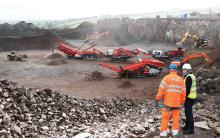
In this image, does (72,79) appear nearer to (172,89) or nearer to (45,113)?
(45,113)

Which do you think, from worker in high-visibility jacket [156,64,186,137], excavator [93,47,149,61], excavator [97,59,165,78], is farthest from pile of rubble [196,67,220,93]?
excavator [93,47,149,61]

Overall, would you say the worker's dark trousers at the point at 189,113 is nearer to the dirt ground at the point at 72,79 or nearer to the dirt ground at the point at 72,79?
the dirt ground at the point at 72,79

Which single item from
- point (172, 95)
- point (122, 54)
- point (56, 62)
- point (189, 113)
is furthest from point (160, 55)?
point (172, 95)

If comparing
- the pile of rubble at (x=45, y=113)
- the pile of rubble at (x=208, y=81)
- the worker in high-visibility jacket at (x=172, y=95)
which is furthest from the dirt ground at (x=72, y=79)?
the worker in high-visibility jacket at (x=172, y=95)

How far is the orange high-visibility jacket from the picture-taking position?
23.7ft

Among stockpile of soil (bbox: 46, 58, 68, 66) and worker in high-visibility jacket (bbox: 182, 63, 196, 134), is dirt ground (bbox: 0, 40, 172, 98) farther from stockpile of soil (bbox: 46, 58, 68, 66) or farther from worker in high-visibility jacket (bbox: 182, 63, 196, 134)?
worker in high-visibility jacket (bbox: 182, 63, 196, 134)

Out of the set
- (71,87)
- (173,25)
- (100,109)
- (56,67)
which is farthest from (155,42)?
(100,109)

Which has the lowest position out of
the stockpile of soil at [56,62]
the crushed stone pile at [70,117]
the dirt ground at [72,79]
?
the dirt ground at [72,79]

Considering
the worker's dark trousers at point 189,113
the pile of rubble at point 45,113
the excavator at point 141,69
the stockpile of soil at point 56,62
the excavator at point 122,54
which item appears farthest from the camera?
the excavator at point 122,54

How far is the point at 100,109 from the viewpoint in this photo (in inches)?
414

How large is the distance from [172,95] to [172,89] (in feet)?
0.42

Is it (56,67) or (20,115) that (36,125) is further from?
(56,67)

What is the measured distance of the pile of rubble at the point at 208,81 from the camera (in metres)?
13.3

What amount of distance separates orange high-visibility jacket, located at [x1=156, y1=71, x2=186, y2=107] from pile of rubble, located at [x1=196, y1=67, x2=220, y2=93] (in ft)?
20.9
